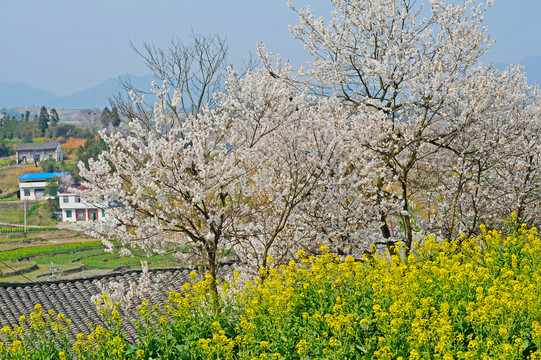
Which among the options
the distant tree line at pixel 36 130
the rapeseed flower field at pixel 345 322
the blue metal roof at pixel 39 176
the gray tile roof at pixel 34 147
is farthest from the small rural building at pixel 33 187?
the rapeseed flower field at pixel 345 322

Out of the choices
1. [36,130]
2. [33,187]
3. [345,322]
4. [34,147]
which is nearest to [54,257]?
[33,187]

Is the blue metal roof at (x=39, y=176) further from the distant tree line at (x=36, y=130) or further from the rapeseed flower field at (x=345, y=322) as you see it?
the rapeseed flower field at (x=345, y=322)

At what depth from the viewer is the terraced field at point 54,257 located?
6925 centimetres

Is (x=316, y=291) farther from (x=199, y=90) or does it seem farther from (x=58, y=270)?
(x=58, y=270)

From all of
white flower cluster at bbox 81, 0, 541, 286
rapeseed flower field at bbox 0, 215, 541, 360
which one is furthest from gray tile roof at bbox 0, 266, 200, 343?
rapeseed flower field at bbox 0, 215, 541, 360

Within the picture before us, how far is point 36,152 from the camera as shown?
131 m

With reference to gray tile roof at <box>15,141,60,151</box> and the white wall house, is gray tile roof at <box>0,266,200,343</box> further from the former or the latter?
gray tile roof at <box>15,141,60,151</box>

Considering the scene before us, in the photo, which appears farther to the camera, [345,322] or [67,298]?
[67,298]

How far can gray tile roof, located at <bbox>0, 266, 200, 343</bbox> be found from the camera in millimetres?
18219

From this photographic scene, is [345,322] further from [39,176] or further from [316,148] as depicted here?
[39,176]

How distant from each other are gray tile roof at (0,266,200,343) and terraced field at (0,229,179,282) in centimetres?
3959

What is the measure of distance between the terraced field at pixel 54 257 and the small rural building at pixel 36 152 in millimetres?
44233

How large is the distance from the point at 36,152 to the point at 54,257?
63419 mm

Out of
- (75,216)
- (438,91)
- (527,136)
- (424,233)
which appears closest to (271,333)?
(438,91)
